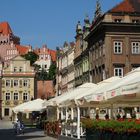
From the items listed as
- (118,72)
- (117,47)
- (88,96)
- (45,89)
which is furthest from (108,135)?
(45,89)

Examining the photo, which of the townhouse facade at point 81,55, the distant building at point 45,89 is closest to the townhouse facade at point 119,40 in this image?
the townhouse facade at point 81,55

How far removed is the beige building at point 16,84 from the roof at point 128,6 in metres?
49.7

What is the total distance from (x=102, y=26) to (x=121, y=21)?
2181mm

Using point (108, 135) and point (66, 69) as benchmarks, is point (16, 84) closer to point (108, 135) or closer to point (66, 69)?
point (66, 69)

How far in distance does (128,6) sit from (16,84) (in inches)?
2096

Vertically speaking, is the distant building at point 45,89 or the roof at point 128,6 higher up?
the roof at point 128,6

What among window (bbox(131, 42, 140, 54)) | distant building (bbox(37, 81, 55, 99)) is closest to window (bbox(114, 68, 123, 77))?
window (bbox(131, 42, 140, 54))

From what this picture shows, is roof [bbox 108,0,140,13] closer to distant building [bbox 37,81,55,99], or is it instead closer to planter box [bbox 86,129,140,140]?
planter box [bbox 86,129,140,140]

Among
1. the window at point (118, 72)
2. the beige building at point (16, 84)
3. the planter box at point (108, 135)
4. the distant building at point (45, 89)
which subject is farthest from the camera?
the distant building at point (45, 89)

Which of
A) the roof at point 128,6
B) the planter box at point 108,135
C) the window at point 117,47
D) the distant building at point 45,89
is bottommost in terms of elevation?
the planter box at point 108,135

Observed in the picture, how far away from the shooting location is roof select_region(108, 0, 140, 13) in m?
56.1

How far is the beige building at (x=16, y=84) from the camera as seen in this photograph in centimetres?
10556

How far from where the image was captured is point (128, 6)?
5747cm

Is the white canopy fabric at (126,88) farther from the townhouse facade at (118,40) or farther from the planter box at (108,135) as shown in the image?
the townhouse facade at (118,40)
